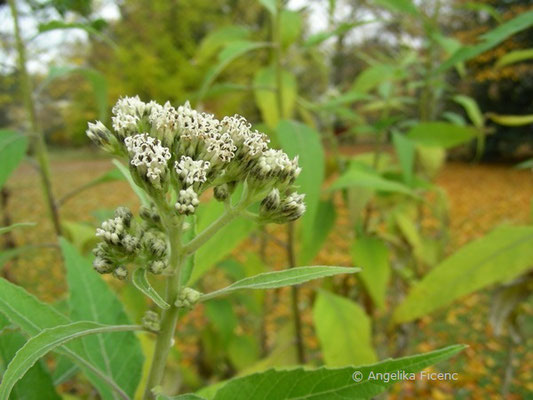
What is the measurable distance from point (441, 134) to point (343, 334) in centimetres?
99

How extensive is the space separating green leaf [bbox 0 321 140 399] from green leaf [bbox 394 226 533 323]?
3.57 ft

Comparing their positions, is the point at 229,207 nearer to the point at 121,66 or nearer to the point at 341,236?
the point at 341,236

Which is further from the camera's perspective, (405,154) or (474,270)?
(405,154)

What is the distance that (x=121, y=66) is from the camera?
1584cm

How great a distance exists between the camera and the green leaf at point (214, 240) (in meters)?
1.21

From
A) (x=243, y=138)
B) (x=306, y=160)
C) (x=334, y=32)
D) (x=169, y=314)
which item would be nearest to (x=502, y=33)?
(x=334, y=32)

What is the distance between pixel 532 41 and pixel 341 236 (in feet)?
28.9

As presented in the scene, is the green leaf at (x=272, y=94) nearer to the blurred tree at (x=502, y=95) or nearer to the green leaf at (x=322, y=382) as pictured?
the green leaf at (x=322, y=382)

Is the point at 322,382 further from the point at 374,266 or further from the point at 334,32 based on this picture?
the point at 334,32

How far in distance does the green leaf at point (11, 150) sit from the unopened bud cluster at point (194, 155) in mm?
714

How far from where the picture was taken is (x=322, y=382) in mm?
791

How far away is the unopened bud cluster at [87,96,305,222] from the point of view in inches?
34.2

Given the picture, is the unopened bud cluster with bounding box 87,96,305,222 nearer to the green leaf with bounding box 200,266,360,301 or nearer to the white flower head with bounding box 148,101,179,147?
the white flower head with bounding box 148,101,179,147

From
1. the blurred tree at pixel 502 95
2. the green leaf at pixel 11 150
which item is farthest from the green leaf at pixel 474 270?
the blurred tree at pixel 502 95
